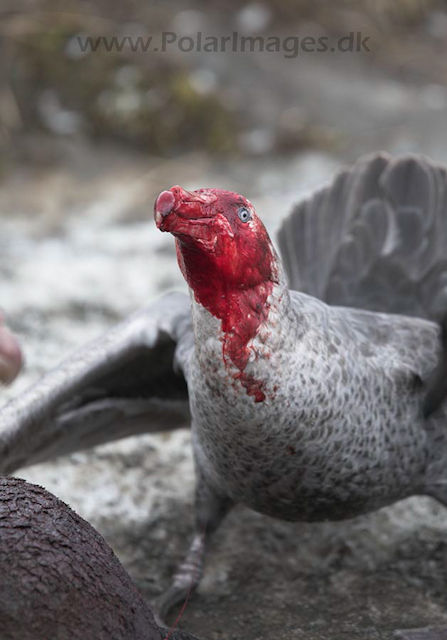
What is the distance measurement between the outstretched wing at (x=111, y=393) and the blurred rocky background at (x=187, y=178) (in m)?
0.29

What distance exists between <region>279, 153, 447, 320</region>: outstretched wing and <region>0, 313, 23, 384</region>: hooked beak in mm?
966

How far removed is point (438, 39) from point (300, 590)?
15.2 feet

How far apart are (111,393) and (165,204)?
106 centimetres

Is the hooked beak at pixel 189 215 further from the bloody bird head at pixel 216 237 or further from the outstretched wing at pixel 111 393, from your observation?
the outstretched wing at pixel 111 393

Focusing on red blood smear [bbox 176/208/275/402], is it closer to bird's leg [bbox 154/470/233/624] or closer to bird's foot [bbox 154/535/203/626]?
bird's leg [bbox 154/470/233/624]

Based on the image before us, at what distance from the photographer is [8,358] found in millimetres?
2105

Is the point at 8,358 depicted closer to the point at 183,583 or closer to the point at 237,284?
the point at 237,284

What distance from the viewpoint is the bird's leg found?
239cm

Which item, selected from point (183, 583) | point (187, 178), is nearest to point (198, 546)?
point (183, 583)

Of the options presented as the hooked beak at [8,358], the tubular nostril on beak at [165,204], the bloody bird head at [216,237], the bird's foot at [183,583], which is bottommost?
the bird's foot at [183,583]

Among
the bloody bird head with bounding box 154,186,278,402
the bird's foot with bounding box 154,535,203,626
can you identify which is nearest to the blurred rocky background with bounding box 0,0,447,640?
the bird's foot with bounding box 154,535,203,626

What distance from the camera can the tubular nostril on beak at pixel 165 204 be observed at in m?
1.65

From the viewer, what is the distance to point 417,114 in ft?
17.5

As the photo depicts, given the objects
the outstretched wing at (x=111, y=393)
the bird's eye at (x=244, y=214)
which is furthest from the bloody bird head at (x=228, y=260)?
the outstretched wing at (x=111, y=393)
